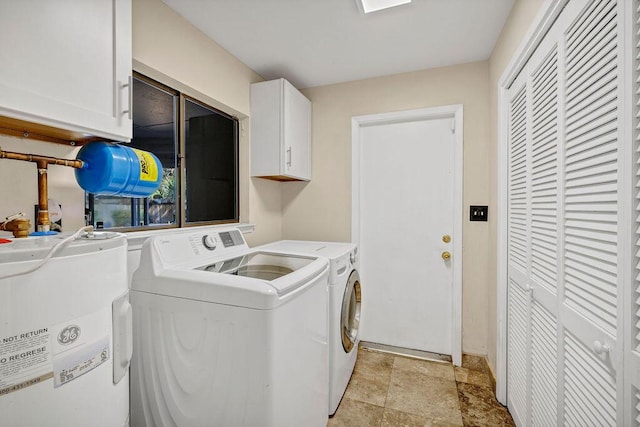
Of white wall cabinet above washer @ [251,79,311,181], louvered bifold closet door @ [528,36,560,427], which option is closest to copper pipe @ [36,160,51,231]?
white wall cabinet above washer @ [251,79,311,181]

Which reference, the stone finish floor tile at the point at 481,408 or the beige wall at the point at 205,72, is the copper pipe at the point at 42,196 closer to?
the beige wall at the point at 205,72

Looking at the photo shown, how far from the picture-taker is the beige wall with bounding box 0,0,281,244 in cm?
111

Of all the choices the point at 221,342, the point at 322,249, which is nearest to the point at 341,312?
the point at 322,249

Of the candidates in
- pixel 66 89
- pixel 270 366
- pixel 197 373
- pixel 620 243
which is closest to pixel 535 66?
pixel 620 243

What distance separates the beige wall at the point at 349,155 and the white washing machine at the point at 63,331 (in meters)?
1.94

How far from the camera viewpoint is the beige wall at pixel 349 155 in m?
2.30

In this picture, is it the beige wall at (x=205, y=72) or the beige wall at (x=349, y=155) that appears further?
the beige wall at (x=349, y=155)

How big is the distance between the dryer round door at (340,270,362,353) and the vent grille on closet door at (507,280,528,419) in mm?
985

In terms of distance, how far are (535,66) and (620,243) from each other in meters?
1.01

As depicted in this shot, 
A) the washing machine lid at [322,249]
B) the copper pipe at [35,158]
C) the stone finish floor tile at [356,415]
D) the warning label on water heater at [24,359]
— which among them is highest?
the copper pipe at [35,158]

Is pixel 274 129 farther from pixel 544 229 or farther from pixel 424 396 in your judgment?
pixel 424 396

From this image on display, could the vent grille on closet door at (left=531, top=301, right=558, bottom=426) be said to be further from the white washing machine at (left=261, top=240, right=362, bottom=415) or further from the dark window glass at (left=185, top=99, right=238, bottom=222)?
the dark window glass at (left=185, top=99, right=238, bottom=222)

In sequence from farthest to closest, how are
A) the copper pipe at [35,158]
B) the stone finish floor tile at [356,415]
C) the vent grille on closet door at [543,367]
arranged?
1. the stone finish floor tile at [356,415]
2. the vent grille on closet door at [543,367]
3. the copper pipe at [35,158]

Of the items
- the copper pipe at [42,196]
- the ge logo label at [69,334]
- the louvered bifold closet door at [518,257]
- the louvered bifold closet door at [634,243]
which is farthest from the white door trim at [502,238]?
the copper pipe at [42,196]
